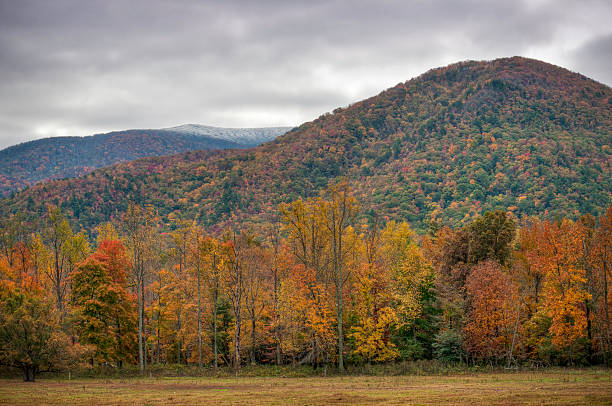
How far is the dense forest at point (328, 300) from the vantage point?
39.2 m

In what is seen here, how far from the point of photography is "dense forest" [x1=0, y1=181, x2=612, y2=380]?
39.2m

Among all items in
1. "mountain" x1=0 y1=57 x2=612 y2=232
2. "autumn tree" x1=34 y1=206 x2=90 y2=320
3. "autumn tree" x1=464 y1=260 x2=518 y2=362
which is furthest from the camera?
"mountain" x1=0 y1=57 x2=612 y2=232

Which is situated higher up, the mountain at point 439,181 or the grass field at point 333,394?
the mountain at point 439,181

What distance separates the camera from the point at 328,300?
43.8 meters

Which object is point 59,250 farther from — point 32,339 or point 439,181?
point 439,181

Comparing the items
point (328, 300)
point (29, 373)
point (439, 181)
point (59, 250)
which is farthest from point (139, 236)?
point (439, 181)

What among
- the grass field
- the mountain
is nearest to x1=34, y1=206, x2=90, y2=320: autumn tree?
the grass field

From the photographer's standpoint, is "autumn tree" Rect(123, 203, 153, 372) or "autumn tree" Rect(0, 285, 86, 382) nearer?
"autumn tree" Rect(0, 285, 86, 382)

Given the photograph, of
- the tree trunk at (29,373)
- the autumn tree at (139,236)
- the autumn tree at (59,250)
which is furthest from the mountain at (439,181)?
the tree trunk at (29,373)

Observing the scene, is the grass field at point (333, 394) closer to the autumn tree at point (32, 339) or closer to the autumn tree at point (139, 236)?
the autumn tree at point (32, 339)

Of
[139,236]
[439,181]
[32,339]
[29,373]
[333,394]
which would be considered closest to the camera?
[333,394]

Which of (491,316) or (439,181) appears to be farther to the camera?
(439,181)

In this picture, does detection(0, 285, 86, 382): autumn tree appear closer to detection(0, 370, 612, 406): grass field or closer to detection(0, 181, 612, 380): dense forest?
detection(0, 181, 612, 380): dense forest

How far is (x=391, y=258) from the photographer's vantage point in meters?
53.3
